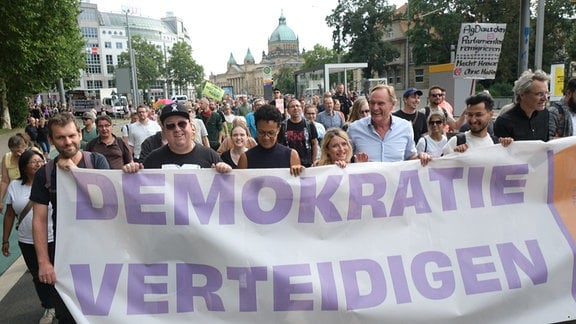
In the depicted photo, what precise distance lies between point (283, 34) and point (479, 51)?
169 m

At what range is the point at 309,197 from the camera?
10.8 ft

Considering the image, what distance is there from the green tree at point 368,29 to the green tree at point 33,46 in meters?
38.9

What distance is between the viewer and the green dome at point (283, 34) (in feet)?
558

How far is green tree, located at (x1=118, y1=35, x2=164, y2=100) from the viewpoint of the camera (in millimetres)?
82625

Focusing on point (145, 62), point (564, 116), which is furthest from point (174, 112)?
point (145, 62)

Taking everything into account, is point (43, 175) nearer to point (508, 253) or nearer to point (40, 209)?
point (40, 209)

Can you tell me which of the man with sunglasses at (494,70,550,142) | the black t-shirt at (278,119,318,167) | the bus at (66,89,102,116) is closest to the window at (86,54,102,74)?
the bus at (66,89,102,116)

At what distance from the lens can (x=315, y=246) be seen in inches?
126

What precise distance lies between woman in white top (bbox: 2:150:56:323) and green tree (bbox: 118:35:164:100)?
80828 millimetres

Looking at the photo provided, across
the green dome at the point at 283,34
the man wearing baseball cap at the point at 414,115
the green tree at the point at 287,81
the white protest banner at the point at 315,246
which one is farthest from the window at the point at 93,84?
the white protest banner at the point at 315,246

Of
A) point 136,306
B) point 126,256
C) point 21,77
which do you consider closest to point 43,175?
point 126,256

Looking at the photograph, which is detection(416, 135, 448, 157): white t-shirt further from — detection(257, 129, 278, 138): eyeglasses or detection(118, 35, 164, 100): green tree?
detection(118, 35, 164, 100): green tree

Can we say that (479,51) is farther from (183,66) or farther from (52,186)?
(183,66)

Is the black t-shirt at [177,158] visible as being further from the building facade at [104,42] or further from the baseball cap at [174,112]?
the building facade at [104,42]
